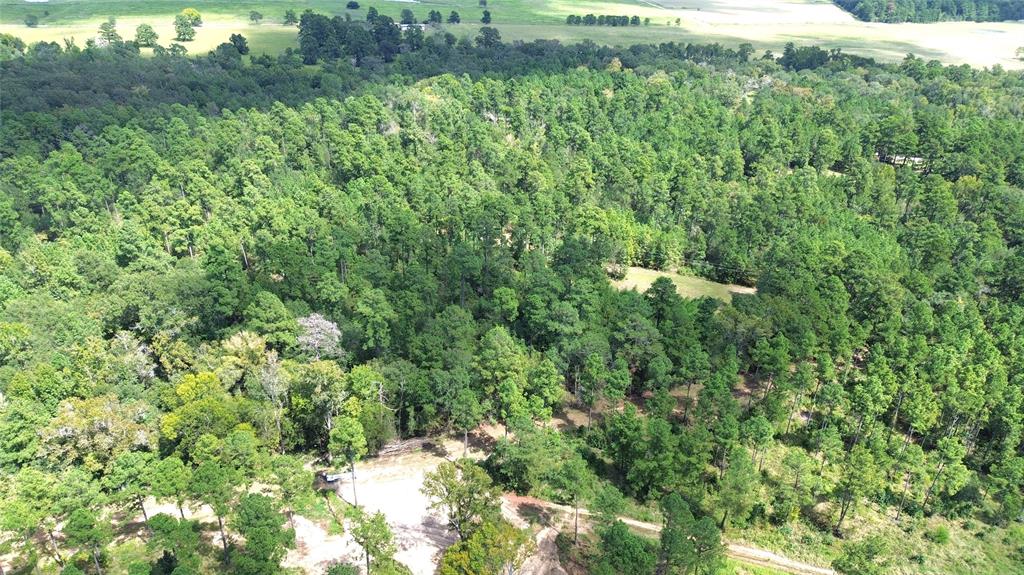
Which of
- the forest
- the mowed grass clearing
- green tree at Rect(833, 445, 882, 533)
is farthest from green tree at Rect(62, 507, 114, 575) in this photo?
the mowed grass clearing

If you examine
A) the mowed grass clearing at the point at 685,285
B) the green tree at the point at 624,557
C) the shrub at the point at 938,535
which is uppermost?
the mowed grass clearing at the point at 685,285

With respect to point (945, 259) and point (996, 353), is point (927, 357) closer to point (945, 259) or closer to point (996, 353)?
point (996, 353)

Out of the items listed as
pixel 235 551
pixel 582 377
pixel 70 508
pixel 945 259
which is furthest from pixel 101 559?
pixel 945 259

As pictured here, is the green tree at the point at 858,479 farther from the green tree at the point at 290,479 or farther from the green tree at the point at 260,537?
the green tree at the point at 260,537

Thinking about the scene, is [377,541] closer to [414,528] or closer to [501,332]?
[414,528]

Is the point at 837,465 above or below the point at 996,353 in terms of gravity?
below

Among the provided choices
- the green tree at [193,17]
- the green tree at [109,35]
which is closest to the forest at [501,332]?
the green tree at [109,35]
